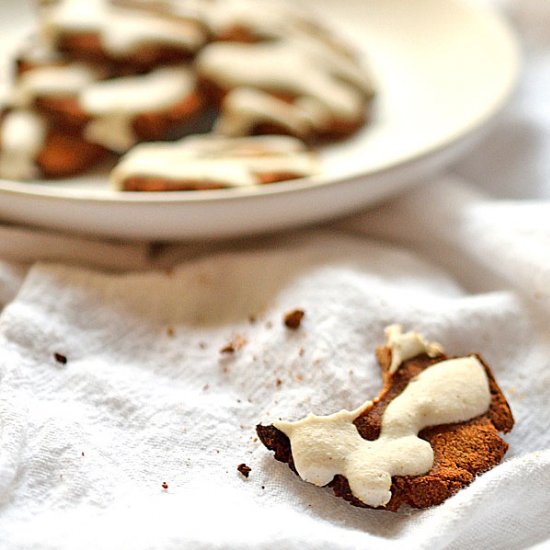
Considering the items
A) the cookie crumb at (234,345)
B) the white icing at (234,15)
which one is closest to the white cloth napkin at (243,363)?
the cookie crumb at (234,345)

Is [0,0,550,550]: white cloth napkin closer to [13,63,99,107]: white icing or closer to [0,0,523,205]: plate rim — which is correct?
[0,0,523,205]: plate rim

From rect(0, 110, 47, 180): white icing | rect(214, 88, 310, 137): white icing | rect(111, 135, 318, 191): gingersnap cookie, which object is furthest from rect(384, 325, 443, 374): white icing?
rect(0, 110, 47, 180): white icing

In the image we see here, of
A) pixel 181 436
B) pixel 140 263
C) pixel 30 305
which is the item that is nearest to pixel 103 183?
pixel 140 263

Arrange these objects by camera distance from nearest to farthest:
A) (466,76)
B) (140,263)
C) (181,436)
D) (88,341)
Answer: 1. (181,436)
2. (88,341)
3. (140,263)
4. (466,76)

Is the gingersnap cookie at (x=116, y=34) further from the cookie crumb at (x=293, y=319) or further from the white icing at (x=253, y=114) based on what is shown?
the cookie crumb at (x=293, y=319)

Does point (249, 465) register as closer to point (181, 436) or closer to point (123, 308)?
point (181, 436)

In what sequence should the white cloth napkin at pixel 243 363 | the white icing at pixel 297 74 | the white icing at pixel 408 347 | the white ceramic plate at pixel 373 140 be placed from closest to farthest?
the white cloth napkin at pixel 243 363
the white icing at pixel 408 347
the white ceramic plate at pixel 373 140
the white icing at pixel 297 74

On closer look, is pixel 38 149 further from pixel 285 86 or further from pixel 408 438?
pixel 408 438
